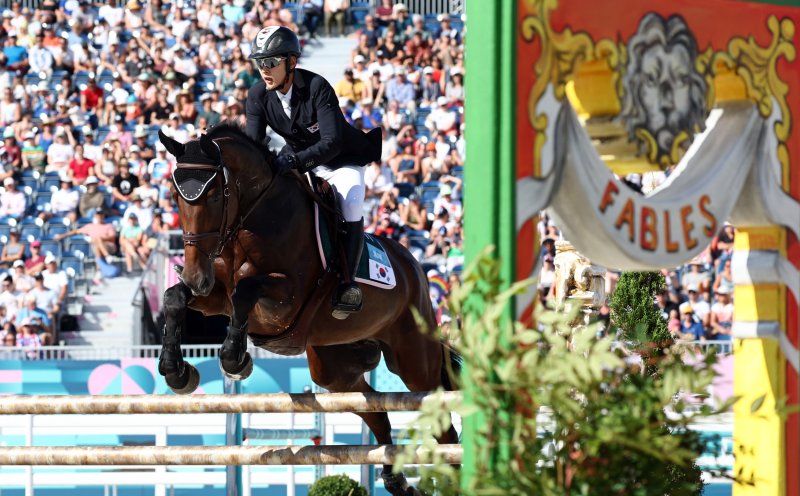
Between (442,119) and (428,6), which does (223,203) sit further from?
(428,6)

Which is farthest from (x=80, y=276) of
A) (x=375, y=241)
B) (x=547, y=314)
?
(x=547, y=314)

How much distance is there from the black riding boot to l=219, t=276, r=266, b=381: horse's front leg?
1.52 ft

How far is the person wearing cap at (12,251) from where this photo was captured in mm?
14461

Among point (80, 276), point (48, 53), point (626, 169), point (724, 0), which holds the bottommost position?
point (80, 276)

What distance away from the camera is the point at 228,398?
5539 mm

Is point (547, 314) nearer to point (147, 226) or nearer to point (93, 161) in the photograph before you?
point (147, 226)

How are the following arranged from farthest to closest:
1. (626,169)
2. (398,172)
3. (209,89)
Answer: (209,89)
(398,172)
(626,169)

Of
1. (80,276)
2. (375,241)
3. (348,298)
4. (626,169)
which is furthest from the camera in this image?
(80,276)

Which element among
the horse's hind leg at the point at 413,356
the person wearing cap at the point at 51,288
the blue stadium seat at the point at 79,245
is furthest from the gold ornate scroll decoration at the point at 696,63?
the blue stadium seat at the point at 79,245

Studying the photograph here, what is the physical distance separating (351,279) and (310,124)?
76 centimetres

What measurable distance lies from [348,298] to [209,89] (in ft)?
36.6

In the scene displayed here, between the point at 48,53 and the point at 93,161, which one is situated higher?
the point at 48,53

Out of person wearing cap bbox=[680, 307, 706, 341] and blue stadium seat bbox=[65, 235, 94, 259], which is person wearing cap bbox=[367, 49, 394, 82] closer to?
blue stadium seat bbox=[65, 235, 94, 259]

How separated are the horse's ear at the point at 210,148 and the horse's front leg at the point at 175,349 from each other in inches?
23.3
